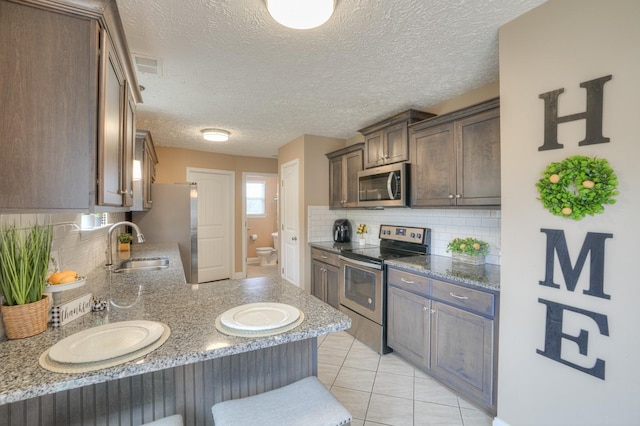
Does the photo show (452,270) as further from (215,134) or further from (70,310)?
(215,134)

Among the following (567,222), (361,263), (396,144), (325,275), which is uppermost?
(396,144)

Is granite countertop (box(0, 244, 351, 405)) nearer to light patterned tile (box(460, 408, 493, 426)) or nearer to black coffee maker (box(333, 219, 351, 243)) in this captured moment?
light patterned tile (box(460, 408, 493, 426))

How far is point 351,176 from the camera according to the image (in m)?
3.69

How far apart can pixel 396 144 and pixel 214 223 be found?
3.79 m

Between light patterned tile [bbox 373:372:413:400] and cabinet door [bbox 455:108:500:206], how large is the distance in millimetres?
1483

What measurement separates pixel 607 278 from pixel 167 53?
2751 millimetres

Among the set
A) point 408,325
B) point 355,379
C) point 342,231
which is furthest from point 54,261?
point 342,231

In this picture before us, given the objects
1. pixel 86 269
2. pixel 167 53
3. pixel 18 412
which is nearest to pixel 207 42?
pixel 167 53

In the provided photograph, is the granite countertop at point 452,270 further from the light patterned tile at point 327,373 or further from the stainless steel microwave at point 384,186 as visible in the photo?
the light patterned tile at point 327,373

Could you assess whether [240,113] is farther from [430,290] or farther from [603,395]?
[603,395]

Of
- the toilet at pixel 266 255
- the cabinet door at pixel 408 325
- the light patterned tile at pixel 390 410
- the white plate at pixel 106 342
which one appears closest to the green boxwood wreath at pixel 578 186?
the cabinet door at pixel 408 325

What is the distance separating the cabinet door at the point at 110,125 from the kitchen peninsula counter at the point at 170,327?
52 centimetres

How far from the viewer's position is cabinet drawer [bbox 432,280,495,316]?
1820mm

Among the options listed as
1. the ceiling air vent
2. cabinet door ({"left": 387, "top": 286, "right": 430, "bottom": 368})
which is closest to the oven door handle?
cabinet door ({"left": 387, "top": 286, "right": 430, "bottom": 368})
